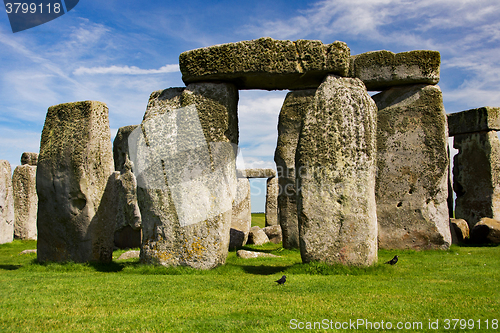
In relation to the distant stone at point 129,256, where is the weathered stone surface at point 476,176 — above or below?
above

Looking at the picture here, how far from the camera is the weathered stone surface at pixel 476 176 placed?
1355 cm

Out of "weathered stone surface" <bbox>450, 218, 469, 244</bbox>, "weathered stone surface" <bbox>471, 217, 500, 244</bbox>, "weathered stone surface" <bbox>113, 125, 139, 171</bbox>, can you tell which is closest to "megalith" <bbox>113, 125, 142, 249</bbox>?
"weathered stone surface" <bbox>113, 125, 139, 171</bbox>

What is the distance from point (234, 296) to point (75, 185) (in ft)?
13.6

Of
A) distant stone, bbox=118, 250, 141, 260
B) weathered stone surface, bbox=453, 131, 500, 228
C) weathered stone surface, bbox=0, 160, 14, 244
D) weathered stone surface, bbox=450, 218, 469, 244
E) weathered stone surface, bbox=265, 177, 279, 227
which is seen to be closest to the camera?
distant stone, bbox=118, 250, 141, 260

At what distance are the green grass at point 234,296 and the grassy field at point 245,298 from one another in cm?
1

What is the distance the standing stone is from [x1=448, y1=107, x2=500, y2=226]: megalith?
19.6ft

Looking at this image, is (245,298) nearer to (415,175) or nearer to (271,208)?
(415,175)

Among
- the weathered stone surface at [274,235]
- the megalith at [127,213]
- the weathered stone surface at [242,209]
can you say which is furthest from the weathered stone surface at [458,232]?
the megalith at [127,213]

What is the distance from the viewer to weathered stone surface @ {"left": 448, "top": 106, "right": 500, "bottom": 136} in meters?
13.6

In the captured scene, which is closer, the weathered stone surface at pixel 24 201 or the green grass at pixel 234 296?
the green grass at pixel 234 296

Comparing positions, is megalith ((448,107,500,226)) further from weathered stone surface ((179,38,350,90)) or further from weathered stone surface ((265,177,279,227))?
weathered stone surface ((179,38,350,90))

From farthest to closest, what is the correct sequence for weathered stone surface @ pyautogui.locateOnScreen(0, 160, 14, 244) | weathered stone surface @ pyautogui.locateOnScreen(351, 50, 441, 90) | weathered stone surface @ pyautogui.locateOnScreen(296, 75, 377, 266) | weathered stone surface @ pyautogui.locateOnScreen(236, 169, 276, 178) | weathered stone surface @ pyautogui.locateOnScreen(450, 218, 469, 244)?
weathered stone surface @ pyautogui.locateOnScreen(236, 169, 276, 178), weathered stone surface @ pyautogui.locateOnScreen(0, 160, 14, 244), weathered stone surface @ pyautogui.locateOnScreen(450, 218, 469, 244), weathered stone surface @ pyautogui.locateOnScreen(351, 50, 441, 90), weathered stone surface @ pyautogui.locateOnScreen(296, 75, 377, 266)

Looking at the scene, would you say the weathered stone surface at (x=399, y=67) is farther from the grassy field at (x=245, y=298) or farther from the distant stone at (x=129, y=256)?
the distant stone at (x=129, y=256)

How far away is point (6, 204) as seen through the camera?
14672mm
